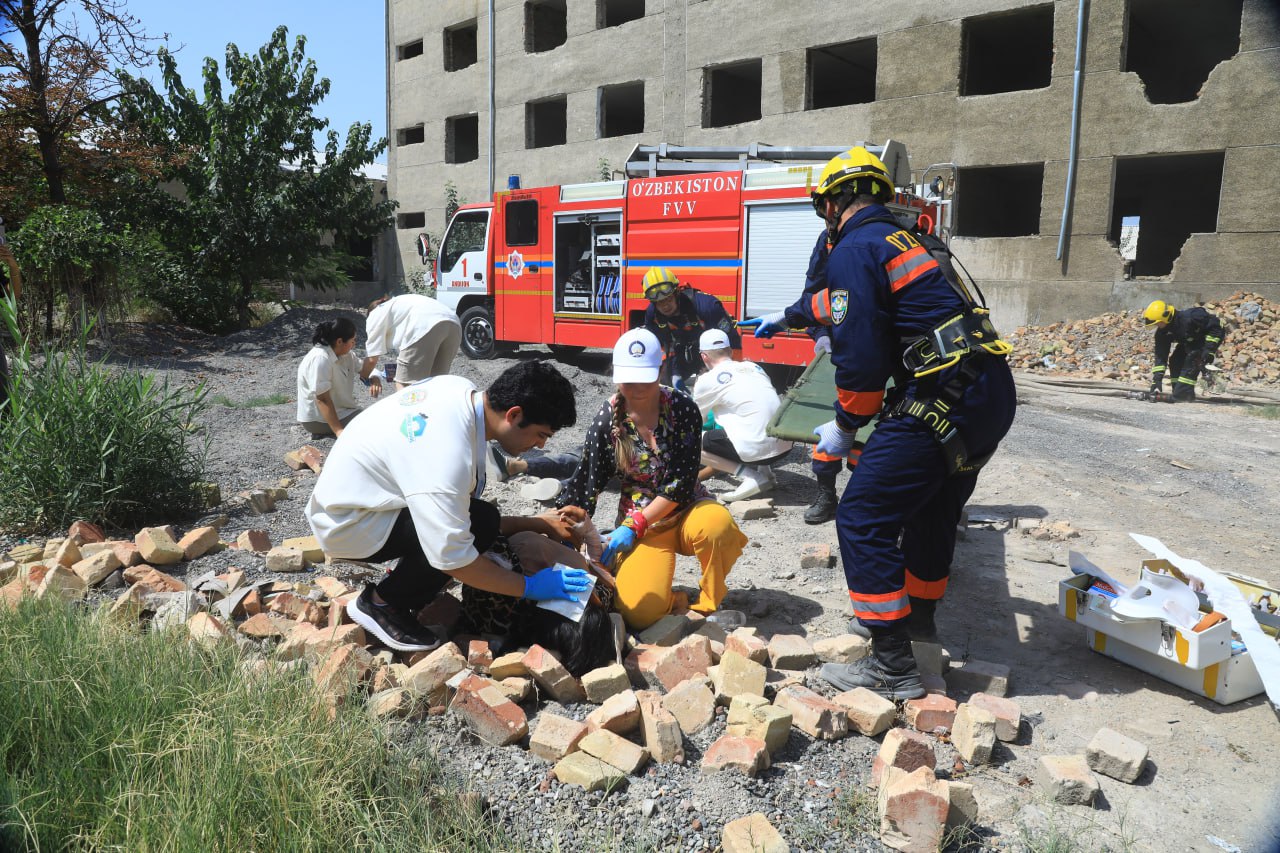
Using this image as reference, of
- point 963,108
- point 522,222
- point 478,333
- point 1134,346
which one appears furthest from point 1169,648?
point 963,108

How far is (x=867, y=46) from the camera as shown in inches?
674

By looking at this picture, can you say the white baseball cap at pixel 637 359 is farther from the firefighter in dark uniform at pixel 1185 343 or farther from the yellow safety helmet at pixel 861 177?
the firefighter in dark uniform at pixel 1185 343

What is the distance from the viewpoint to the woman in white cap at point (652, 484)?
11.7 ft

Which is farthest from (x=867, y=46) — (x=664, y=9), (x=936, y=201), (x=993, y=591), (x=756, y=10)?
(x=993, y=591)

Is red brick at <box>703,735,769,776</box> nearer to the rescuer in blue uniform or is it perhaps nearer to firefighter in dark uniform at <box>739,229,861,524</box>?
the rescuer in blue uniform

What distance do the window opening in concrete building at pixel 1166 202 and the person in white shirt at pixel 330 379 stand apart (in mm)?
17106

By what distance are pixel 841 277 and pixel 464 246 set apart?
10.7 m

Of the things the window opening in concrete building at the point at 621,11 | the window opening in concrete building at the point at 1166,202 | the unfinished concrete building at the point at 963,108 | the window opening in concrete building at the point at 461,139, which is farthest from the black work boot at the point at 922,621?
the window opening in concrete building at the point at 461,139

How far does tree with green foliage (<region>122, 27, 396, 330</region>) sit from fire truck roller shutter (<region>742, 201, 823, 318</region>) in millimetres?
8704

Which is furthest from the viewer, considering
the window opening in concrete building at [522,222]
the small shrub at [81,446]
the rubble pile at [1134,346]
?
the rubble pile at [1134,346]

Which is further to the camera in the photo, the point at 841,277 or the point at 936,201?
the point at 936,201

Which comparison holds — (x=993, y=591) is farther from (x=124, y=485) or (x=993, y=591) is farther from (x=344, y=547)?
(x=124, y=485)

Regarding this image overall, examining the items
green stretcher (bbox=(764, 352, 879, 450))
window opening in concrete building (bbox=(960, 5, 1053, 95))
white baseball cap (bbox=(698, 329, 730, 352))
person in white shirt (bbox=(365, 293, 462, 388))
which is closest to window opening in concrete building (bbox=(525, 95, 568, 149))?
window opening in concrete building (bbox=(960, 5, 1053, 95))

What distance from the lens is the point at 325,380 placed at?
19.1 feet
